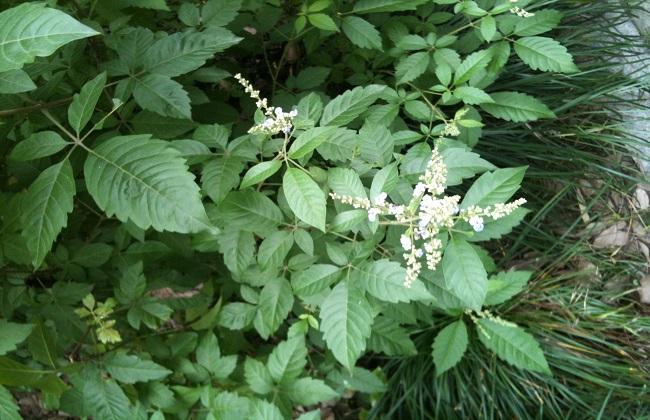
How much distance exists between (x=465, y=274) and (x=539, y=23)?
0.89 metres

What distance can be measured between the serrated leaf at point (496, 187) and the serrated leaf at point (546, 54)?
0.49 meters

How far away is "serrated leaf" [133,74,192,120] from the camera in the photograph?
1.34 m

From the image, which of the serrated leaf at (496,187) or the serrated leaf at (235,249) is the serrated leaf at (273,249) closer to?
the serrated leaf at (235,249)

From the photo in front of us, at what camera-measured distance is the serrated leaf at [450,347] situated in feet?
6.11

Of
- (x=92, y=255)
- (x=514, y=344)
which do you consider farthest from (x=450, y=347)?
(x=92, y=255)

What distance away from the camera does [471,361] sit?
2246 mm

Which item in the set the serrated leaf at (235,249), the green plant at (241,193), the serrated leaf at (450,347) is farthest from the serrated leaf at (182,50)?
the serrated leaf at (450,347)

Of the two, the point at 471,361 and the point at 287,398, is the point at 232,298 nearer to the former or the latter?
the point at 287,398

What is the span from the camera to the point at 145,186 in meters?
1.13

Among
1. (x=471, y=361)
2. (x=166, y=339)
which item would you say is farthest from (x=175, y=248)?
(x=471, y=361)

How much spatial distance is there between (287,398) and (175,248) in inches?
23.8

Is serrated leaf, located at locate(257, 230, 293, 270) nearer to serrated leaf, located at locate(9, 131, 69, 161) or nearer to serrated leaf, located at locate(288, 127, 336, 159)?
serrated leaf, located at locate(288, 127, 336, 159)

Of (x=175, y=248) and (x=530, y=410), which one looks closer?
(x=175, y=248)

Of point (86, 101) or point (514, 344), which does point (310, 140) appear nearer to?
point (86, 101)
